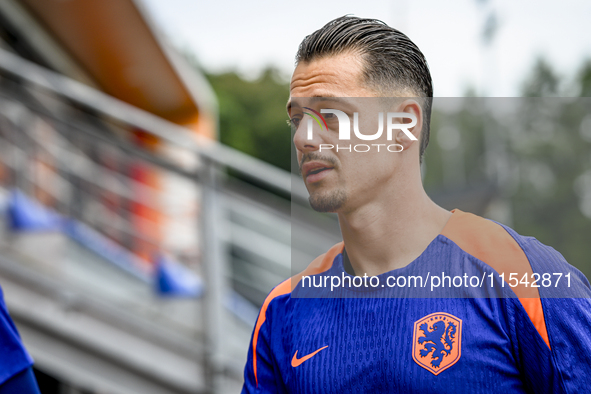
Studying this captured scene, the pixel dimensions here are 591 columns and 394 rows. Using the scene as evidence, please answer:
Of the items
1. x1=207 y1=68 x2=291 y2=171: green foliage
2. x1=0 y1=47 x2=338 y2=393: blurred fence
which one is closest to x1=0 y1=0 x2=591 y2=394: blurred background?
x1=0 y1=47 x2=338 y2=393: blurred fence

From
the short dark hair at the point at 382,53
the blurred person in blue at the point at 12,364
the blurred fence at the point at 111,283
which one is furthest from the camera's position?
A: the blurred fence at the point at 111,283

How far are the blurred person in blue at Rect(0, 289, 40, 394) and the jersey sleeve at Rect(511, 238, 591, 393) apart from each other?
1105 mm

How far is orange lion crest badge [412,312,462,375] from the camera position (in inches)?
33.9

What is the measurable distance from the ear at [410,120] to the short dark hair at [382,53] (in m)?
0.02

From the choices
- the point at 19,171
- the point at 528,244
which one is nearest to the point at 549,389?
the point at 528,244

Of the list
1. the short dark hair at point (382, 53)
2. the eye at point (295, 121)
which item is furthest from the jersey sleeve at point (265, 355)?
the short dark hair at point (382, 53)

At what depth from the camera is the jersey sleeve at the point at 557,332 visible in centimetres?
80

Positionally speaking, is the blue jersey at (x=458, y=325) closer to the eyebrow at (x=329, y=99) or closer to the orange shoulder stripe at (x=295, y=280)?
the orange shoulder stripe at (x=295, y=280)

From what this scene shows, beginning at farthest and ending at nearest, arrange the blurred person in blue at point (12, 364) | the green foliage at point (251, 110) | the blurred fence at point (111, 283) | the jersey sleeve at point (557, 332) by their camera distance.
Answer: the green foliage at point (251, 110)
the blurred fence at point (111, 283)
the blurred person in blue at point (12, 364)
the jersey sleeve at point (557, 332)

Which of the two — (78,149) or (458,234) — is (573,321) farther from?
(78,149)

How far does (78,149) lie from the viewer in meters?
4.00

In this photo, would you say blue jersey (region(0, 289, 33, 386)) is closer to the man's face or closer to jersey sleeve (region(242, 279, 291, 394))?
jersey sleeve (region(242, 279, 291, 394))

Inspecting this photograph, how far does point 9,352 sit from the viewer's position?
1.21 metres

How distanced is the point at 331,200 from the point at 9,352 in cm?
89
